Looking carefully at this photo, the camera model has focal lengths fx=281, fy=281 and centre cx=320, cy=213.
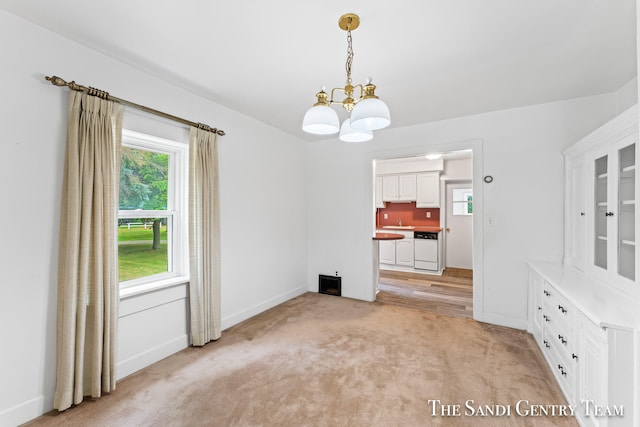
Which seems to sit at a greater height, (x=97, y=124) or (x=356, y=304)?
(x=97, y=124)

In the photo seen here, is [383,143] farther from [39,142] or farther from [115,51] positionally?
[39,142]

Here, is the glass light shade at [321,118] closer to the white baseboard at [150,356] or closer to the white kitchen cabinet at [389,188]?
the white baseboard at [150,356]

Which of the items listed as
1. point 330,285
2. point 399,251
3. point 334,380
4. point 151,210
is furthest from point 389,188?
point 151,210

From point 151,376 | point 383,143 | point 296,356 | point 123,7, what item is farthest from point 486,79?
point 151,376

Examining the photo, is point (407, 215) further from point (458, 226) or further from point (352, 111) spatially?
point (352, 111)

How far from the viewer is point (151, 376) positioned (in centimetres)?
233

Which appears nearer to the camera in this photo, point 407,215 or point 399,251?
point 399,251

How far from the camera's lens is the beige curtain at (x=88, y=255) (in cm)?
190

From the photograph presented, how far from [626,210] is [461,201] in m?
4.66

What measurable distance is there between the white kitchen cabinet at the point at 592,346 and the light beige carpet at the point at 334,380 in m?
0.23

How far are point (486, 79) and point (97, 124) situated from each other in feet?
10.7

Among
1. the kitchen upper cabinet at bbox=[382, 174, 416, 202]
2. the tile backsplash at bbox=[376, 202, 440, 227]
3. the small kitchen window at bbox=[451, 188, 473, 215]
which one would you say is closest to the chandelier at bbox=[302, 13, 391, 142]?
the kitchen upper cabinet at bbox=[382, 174, 416, 202]

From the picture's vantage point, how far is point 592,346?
5.50 ft

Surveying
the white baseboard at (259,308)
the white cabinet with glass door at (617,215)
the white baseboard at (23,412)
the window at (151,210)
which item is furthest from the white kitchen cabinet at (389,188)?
the white baseboard at (23,412)
